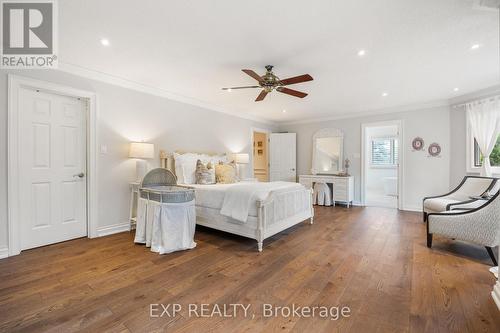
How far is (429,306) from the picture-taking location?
175cm

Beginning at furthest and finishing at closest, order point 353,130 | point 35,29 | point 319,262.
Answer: point 353,130 → point 319,262 → point 35,29

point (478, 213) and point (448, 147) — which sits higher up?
point (448, 147)

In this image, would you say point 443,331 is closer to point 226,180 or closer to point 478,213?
point 478,213

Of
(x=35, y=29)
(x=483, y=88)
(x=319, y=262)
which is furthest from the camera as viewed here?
(x=483, y=88)

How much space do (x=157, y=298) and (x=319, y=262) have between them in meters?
1.72

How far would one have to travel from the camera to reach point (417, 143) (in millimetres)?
5062

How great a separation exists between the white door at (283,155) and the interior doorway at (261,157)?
0.19 meters

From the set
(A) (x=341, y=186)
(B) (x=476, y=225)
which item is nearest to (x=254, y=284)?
(B) (x=476, y=225)

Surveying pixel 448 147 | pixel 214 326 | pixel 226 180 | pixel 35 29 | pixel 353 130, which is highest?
pixel 35 29

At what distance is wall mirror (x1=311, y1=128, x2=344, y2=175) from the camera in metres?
6.14

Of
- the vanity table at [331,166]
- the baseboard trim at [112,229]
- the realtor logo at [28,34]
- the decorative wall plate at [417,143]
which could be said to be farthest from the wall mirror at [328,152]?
the realtor logo at [28,34]

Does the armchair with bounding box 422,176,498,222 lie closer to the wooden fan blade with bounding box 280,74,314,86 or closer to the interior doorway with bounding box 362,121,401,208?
the wooden fan blade with bounding box 280,74,314,86

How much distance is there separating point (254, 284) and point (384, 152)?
300 inches

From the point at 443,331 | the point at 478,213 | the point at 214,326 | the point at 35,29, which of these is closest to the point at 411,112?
the point at 478,213
